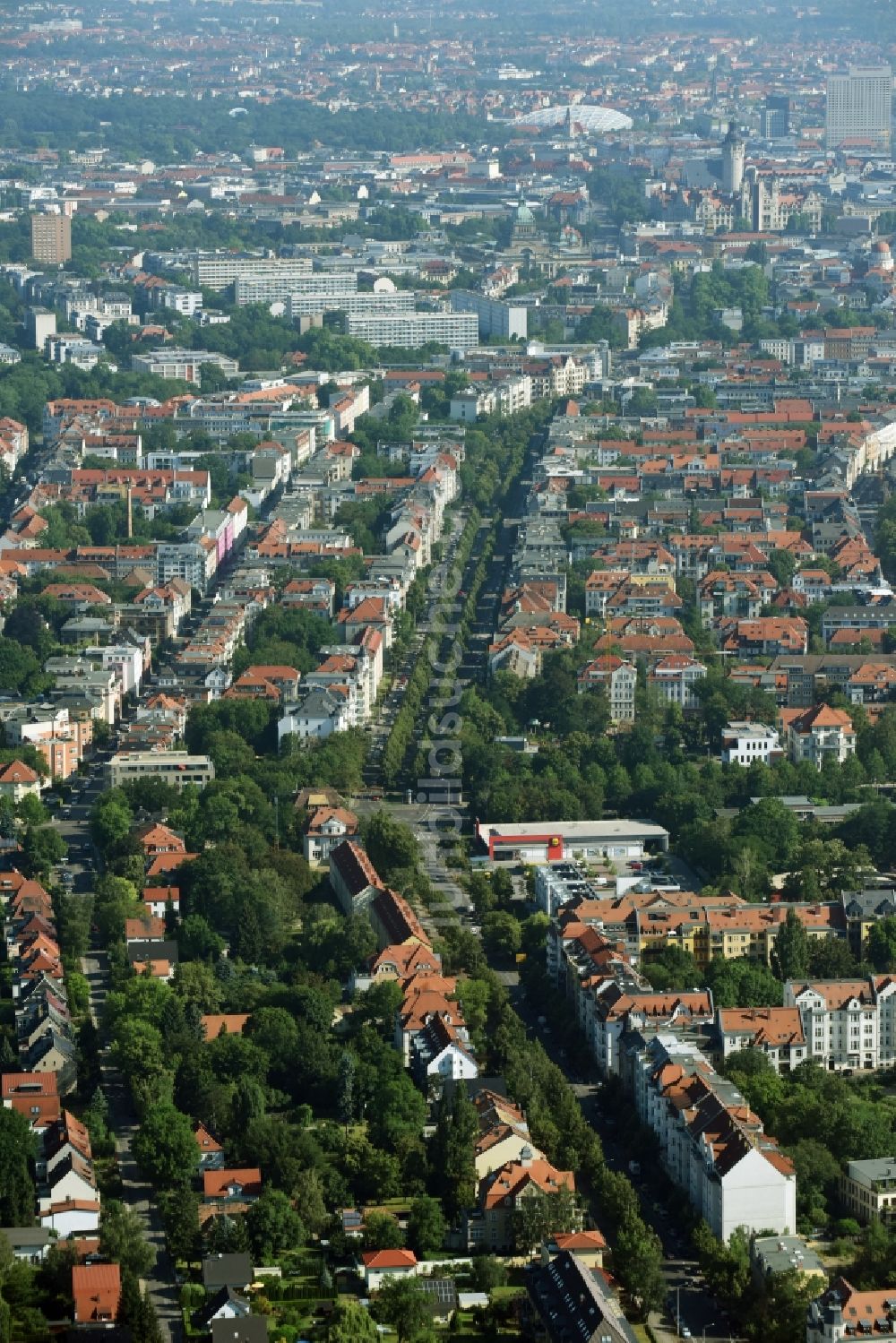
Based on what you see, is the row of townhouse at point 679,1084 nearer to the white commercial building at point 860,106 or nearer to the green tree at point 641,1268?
the green tree at point 641,1268

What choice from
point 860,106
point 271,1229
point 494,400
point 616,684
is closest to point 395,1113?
point 271,1229

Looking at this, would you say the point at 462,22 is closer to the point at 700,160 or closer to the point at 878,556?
the point at 700,160

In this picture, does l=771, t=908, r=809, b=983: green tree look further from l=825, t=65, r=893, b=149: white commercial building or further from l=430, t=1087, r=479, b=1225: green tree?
l=825, t=65, r=893, b=149: white commercial building

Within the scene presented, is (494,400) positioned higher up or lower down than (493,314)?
higher up

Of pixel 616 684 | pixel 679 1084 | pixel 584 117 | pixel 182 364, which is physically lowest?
pixel 584 117

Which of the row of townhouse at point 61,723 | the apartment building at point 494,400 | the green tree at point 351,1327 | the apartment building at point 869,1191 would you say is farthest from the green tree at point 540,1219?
the apartment building at point 494,400

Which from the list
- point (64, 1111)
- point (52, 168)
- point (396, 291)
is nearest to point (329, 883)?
point (64, 1111)

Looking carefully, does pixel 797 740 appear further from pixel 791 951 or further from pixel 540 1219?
pixel 540 1219

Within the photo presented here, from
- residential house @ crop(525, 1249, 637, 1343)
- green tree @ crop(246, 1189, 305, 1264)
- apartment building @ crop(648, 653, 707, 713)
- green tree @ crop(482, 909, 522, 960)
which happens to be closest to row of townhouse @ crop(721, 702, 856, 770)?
apartment building @ crop(648, 653, 707, 713)
